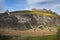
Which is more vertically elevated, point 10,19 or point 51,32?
point 10,19

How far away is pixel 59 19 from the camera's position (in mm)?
5316

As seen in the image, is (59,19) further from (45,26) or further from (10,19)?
(10,19)

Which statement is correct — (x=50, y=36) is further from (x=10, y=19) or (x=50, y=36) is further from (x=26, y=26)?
(x=10, y=19)

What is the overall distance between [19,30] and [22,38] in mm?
215

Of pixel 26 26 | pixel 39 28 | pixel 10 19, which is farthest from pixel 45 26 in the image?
pixel 10 19

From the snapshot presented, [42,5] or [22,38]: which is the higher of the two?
[42,5]

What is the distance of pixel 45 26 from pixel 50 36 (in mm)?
293

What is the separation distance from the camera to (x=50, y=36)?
5273mm

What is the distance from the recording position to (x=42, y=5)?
5254 millimetres

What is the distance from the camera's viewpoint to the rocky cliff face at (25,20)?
5.11 m

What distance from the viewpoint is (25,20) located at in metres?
5.19

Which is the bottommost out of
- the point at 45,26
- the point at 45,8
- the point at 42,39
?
the point at 42,39

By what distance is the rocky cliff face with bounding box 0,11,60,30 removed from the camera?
511 centimetres

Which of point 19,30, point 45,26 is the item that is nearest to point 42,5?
point 45,26
